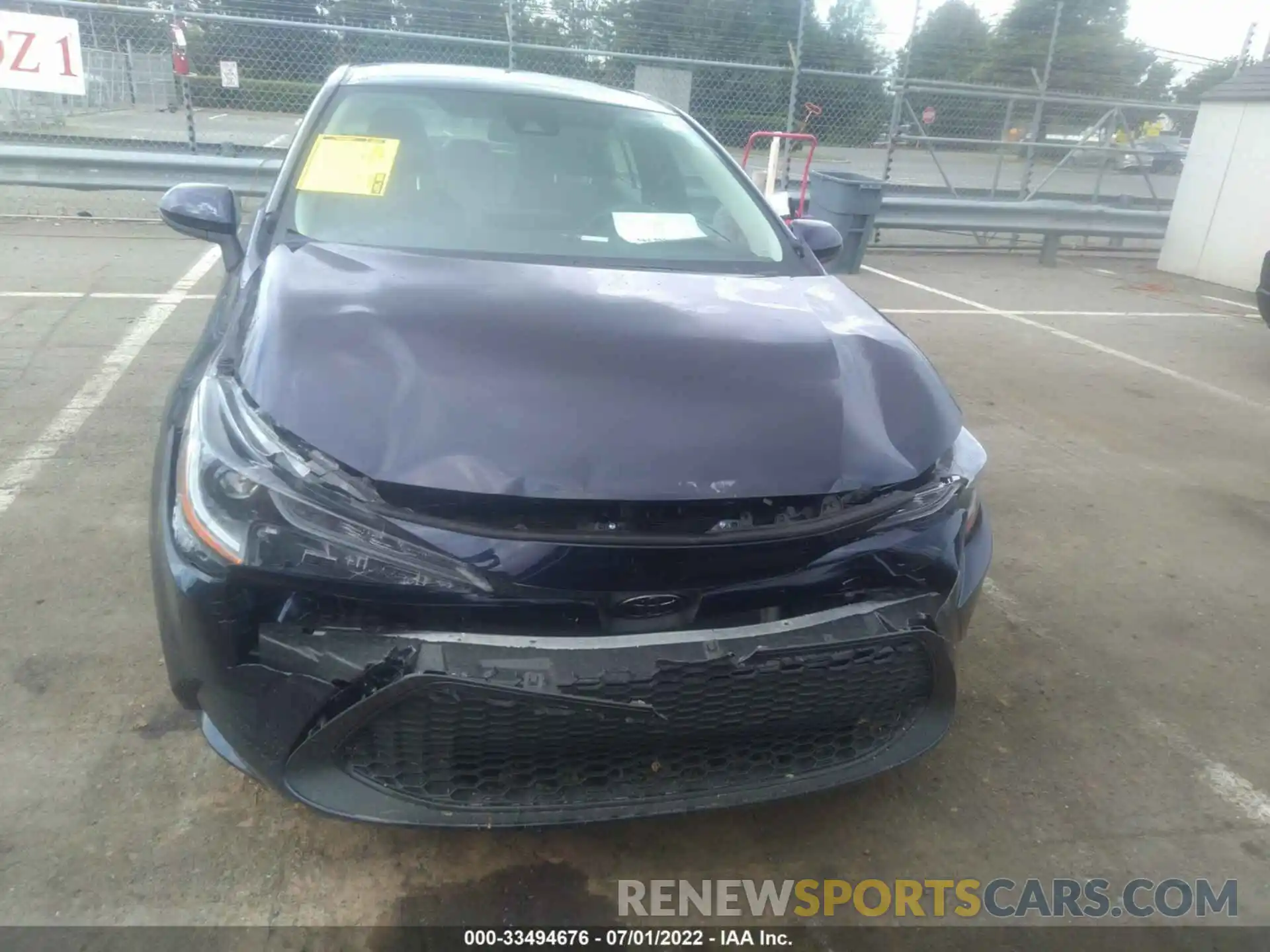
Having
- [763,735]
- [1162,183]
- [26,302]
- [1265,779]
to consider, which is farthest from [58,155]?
[1162,183]

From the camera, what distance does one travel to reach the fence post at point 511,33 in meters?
9.02

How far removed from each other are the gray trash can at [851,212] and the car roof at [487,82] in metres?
5.25

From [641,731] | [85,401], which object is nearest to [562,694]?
[641,731]

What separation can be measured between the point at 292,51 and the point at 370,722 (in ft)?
32.4

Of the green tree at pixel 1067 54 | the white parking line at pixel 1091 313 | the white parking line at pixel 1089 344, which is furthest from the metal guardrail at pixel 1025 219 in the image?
the green tree at pixel 1067 54

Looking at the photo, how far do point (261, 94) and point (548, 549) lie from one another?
1171cm

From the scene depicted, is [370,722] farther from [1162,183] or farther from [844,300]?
[1162,183]

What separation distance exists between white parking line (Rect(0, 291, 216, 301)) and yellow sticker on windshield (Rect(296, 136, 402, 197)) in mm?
3624

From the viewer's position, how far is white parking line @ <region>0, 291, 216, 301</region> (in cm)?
595

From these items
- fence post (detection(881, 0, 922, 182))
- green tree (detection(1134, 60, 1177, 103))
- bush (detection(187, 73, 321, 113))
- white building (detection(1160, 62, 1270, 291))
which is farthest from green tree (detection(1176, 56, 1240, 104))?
bush (detection(187, 73, 321, 113))

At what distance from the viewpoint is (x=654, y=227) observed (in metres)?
2.90

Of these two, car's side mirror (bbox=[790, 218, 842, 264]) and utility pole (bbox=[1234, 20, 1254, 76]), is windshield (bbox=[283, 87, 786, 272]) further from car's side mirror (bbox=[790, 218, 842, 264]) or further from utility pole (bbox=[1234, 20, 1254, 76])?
utility pole (bbox=[1234, 20, 1254, 76])

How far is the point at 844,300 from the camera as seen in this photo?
2.57m

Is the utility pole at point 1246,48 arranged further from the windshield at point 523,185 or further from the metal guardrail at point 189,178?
the windshield at point 523,185
